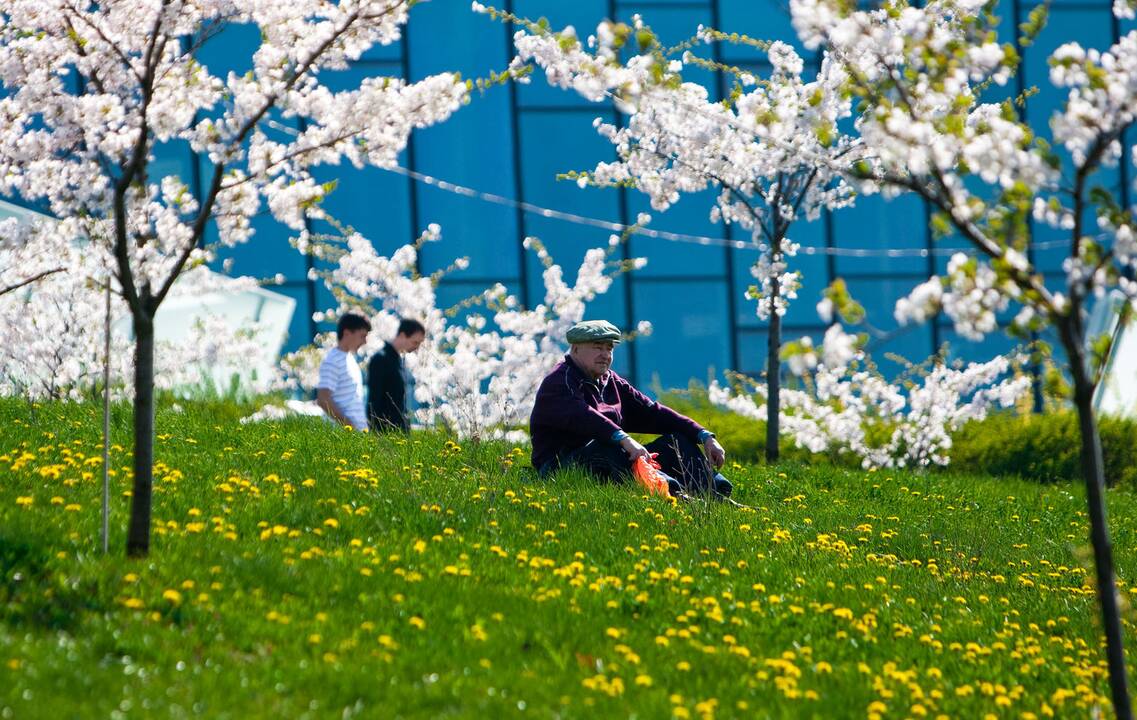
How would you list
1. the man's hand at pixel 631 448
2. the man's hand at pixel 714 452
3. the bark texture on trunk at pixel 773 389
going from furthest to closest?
the bark texture on trunk at pixel 773 389, the man's hand at pixel 714 452, the man's hand at pixel 631 448

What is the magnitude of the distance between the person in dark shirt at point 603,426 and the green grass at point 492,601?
241 mm

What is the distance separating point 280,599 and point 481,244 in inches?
501

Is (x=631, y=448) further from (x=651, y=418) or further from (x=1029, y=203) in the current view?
(x=1029, y=203)

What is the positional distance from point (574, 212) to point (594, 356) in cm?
1004

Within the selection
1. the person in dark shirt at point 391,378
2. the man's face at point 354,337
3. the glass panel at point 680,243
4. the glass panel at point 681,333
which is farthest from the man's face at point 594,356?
the glass panel at point 680,243

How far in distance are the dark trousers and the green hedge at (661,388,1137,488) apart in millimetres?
3232

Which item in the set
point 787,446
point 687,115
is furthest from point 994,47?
point 787,446

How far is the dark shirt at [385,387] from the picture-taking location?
31.7 feet

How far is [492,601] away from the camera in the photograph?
192 inches

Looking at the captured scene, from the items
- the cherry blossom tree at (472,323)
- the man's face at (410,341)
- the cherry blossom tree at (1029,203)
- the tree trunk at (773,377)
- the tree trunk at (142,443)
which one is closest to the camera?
the cherry blossom tree at (1029,203)

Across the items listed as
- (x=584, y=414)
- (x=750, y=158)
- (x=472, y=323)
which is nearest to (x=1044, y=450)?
(x=750, y=158)

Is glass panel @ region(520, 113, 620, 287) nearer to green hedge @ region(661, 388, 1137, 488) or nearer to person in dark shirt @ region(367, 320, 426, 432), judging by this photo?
green hedge @ region(661, 388, 1137, 488)

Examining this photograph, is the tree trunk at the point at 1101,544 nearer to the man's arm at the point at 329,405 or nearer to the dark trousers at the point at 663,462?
the dark trousers at the point at 663,462

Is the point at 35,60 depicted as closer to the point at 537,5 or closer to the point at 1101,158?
the point at 1101,158
